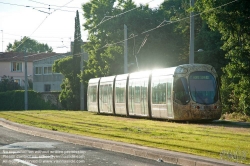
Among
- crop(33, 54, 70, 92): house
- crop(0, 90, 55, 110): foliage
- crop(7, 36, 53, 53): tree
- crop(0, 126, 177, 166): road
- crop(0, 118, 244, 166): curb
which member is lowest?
crop(0, 126, 177, 166): road

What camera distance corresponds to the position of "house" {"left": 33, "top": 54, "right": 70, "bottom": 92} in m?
96.4

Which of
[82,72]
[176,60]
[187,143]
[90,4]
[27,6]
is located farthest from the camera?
[90,4]

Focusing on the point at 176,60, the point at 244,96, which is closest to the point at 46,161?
the point at 244,96

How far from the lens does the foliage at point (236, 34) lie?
28031 mm

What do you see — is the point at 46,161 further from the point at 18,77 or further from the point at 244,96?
the point at 18,77

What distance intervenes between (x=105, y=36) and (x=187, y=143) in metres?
48.7

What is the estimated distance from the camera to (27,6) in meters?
43.0

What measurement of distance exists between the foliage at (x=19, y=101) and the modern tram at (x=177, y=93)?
1419 inches

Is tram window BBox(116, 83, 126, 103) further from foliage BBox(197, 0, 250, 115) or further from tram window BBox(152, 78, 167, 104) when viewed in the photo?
foliage BBox(197, 0, 250, 115)

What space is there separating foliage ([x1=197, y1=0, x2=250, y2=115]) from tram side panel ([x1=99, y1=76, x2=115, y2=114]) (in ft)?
35.8

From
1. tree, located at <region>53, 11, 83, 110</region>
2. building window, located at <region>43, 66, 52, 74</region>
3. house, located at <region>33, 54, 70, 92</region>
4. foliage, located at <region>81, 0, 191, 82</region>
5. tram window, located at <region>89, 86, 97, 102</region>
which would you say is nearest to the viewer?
tram window, located at <region>89, 86, 97, 102</region>

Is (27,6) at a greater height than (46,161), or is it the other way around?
(27,6)

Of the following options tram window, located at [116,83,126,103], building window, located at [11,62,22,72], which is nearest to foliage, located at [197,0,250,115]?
tram window, located at [116,83,126,103]

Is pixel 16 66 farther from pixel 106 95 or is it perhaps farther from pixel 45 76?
pixel 106 95
